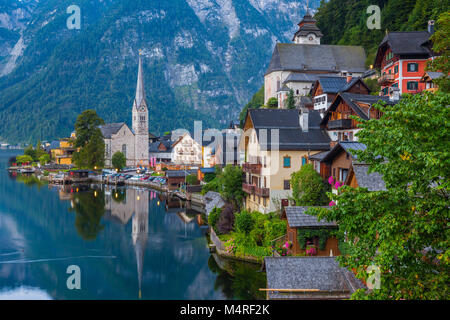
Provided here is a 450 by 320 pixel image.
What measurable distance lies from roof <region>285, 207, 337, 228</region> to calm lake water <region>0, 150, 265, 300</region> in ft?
15.3

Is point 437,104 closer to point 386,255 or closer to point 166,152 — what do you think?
point 386,255

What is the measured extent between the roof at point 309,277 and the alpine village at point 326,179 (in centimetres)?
5

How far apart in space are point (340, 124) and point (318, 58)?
167ft

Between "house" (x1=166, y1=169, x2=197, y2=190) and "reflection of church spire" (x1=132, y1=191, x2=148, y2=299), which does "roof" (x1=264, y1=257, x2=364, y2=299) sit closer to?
"reflection of church spire" (x1=132, y1=191, x2=148, y2=299)

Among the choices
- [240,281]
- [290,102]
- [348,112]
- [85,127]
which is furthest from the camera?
[85,127]

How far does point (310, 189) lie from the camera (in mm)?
33531

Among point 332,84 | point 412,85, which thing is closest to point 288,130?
point 332,84

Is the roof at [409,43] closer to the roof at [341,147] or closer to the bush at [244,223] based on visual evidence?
the roof at [341,147]

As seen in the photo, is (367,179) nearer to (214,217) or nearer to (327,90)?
(214,217)

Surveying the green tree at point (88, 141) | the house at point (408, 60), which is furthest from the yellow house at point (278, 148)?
the green tree at point (88, 141)

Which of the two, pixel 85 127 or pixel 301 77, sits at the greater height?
pixel 301 77

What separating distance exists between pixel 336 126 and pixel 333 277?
66.3ft

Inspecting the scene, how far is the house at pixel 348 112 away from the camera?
34.5m
